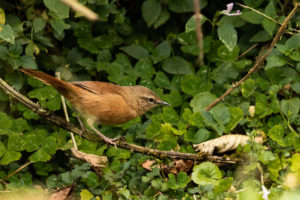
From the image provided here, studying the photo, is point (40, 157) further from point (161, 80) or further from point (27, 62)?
point (161, 80)

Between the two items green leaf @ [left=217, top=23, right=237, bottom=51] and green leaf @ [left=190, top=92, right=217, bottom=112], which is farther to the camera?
green leaf @ [left=190, top=92, right=217, bottom=112]

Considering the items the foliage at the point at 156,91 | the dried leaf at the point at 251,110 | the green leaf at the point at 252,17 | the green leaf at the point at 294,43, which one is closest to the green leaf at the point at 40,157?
the foliage at the point at 156,91

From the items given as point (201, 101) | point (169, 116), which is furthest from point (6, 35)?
point (201, 101)

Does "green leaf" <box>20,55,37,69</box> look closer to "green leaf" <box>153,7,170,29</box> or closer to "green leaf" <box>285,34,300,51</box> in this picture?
"green leaf" <box>153,7,170,29</box>

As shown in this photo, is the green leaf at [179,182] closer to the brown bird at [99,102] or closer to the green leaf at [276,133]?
the brown bird at [99,102]

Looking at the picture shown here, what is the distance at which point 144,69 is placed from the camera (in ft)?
17.8

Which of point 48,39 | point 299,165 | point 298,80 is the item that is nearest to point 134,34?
point 48,39

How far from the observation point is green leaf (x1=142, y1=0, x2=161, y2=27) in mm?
5598

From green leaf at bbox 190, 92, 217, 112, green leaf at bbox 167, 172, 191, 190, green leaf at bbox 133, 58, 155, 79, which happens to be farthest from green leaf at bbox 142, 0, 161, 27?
green leaf at bbox 167, 172, 191, 190

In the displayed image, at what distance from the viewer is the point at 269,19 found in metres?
4.88

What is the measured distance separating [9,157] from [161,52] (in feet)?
7.34

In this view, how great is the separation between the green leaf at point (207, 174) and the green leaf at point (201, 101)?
110 cm

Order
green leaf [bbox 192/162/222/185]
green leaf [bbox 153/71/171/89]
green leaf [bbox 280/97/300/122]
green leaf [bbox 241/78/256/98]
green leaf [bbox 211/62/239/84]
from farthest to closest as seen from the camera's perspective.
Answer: green leaf [bbox 153/71/171/89] → green leaf [bbox 211/62/239/84] → green leaf [bbox 241/78/256/98] → green leaf [bbox 280/97/300/122] → green leaf [bbox 192/162/222/185]

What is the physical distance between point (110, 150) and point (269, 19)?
219 centimetres
